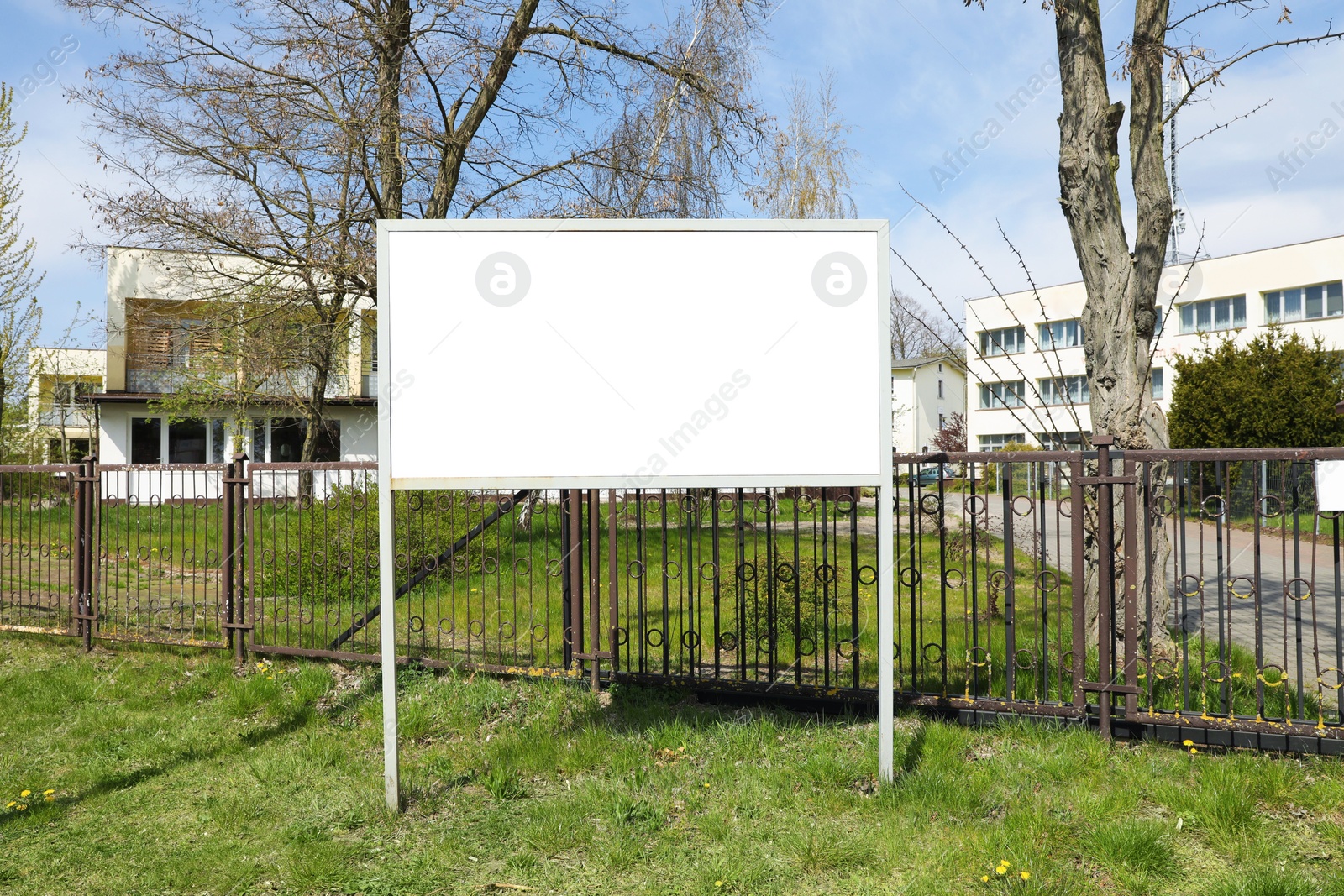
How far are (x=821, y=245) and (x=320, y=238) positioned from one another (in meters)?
7.49

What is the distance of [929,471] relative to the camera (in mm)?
5797

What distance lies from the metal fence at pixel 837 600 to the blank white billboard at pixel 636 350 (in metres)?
0.50

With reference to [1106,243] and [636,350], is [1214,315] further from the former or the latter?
[636,350]

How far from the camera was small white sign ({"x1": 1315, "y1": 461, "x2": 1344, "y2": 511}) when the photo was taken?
4227 mm

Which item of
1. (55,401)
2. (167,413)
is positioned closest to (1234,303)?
(167,413)

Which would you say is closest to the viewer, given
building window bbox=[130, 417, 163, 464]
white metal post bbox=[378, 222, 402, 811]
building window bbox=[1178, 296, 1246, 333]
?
white metal post bbox=[378, 222, 402, 811]

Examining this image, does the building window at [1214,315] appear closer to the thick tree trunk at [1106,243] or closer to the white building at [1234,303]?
the white building at [1234,303]

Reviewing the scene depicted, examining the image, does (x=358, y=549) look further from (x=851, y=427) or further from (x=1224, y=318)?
(x=1224, y=318)

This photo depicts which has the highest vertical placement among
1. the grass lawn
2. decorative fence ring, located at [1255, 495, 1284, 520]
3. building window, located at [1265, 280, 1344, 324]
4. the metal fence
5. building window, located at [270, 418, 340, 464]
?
building window, located at [1265, 280, 1344, 324]

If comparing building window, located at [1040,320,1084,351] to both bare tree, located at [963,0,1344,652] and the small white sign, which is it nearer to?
bare tree, located at [963,0,1344,652]

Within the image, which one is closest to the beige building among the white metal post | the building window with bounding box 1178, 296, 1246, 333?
the white metal post

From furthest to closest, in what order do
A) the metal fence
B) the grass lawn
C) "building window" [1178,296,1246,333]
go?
"building window" [1178,296,1246,333] → the metal fence → the grass lawn

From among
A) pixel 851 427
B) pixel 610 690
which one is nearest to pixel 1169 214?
pixel 851 427

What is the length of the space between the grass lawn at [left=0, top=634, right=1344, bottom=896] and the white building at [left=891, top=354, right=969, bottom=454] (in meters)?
40.1
